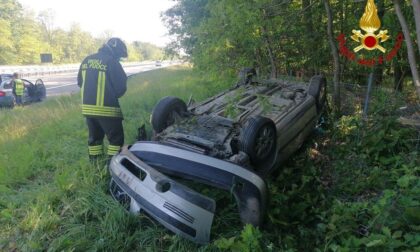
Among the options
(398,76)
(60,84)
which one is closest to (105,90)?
(398,76)

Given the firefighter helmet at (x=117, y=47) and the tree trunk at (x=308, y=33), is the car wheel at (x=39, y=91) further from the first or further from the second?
the tree trunk at (x=308, y=33)

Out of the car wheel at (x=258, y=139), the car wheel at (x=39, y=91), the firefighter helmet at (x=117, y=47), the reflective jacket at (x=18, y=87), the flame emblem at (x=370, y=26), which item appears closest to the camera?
the car wheel at (x=258, y=139)

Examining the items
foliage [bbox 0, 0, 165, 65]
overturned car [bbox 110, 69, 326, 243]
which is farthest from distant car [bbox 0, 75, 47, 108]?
foliage [bbox 0, 0, 165, 65]

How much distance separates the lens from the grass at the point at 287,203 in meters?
2.44

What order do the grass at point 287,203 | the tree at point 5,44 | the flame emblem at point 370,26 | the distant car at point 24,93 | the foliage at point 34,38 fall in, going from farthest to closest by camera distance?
the foliage at point 34,38 → the tree at point 5,44 → the distant car at point 24,93 → the flame emblem at point 370,26 → the grass at point 287,203

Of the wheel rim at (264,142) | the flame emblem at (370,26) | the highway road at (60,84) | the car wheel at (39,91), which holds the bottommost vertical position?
the highway road at (60,84)

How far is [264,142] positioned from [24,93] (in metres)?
12.9

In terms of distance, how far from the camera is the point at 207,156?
2.69m

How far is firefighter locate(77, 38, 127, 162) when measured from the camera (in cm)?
404

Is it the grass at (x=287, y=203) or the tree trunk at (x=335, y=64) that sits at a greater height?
the tree trunk at (x=335, y=64)

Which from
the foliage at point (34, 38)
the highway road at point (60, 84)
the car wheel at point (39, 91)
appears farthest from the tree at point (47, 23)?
the car wheel at point (39, 91)

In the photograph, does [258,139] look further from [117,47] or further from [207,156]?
[117,47]

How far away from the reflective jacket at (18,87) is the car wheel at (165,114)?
1102 cm

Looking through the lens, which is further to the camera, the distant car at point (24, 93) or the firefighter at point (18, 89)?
the firefighter at point (18, 89)
